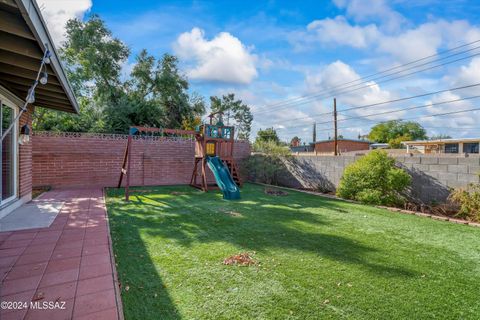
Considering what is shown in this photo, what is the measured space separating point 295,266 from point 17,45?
12.7 feet

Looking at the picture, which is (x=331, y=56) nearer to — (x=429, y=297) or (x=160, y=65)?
(x=160, y=65)

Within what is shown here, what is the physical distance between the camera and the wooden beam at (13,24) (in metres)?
2.21

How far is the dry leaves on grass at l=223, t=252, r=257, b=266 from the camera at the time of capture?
9.84ft

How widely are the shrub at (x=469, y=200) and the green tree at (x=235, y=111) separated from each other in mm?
27052

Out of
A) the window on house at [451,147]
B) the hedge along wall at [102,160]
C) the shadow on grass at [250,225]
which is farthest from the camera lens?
the window on house at [451,147]

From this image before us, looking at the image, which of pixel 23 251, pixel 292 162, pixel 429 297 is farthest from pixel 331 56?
pixel 23 251

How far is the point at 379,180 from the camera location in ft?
22.2

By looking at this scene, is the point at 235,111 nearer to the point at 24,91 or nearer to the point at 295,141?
the point at 295,141

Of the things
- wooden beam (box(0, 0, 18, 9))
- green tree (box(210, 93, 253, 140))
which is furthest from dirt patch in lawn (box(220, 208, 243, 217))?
green tree (box(210, 93, 253, 140))

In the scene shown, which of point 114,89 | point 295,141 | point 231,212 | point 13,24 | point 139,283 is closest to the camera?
point 13,24

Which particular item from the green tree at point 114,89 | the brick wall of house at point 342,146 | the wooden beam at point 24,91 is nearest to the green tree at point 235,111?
the brick wall of house at point 342,146

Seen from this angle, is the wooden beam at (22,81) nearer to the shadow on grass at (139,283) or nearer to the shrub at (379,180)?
the shadow on grass at (139,283)

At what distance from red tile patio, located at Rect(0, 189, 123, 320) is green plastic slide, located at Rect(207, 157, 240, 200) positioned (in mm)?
3565

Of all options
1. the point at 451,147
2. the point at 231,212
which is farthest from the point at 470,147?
the point at 231,212
